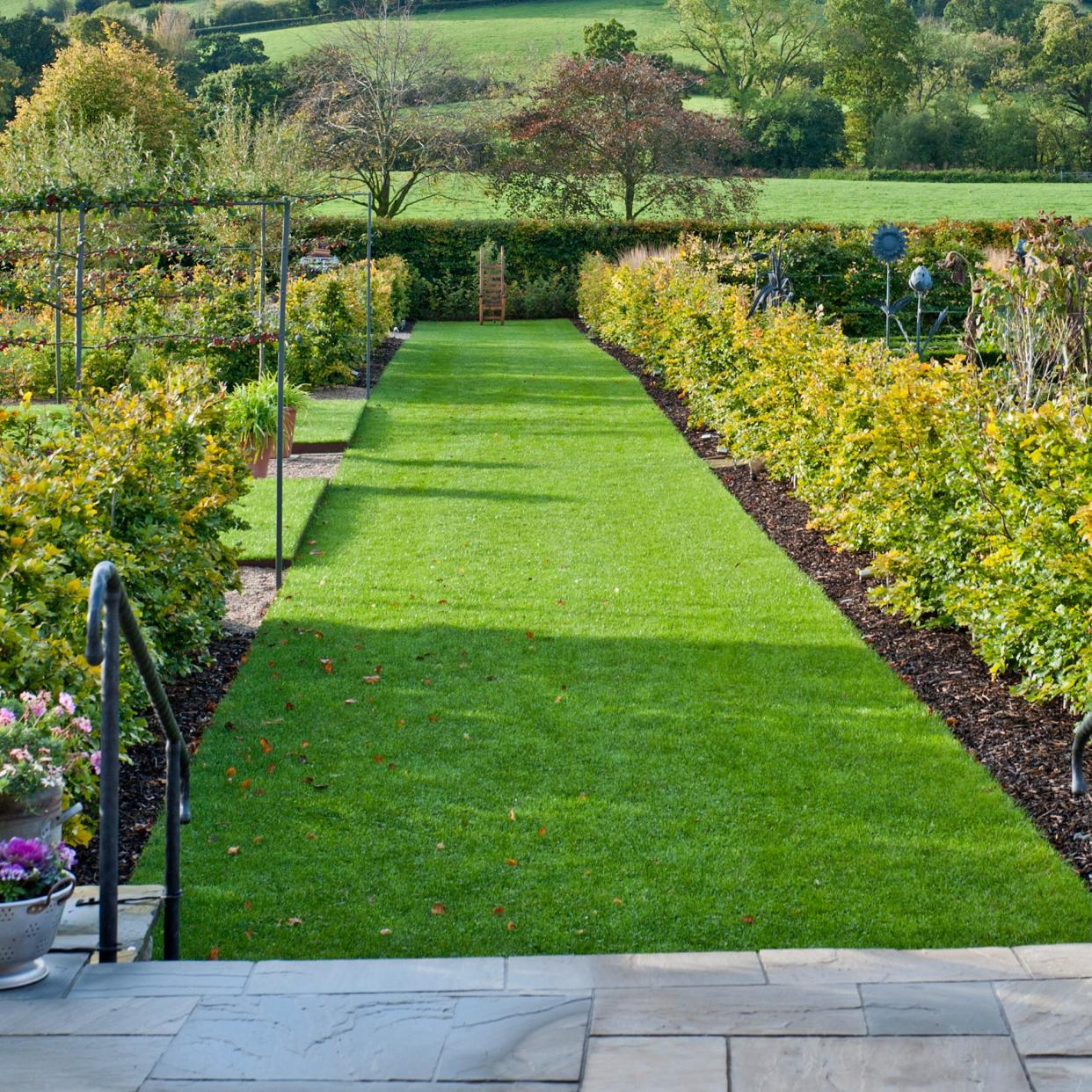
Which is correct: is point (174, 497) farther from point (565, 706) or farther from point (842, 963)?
point (842, 963)

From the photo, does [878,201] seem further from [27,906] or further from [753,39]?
[27,906]

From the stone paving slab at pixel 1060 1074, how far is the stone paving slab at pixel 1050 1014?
0.03 meters

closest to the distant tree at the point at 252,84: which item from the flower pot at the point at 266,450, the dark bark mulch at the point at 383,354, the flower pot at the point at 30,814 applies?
the dark bark mulch at the point at 383,354

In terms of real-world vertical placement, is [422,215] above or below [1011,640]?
above

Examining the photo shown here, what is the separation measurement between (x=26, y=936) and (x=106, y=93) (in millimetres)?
31516

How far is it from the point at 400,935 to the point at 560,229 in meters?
27.6

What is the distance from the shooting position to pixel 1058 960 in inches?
121

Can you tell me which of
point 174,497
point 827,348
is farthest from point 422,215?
point 174,497

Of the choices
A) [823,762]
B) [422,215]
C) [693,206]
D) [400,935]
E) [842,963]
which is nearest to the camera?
[842,963]

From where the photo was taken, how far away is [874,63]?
2122 inches

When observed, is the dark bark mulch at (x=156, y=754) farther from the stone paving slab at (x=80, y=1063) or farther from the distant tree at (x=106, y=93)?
the distant tree at (x=106, y=93)

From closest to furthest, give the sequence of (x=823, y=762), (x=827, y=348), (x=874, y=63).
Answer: (x=823, y=762) < (x=827, y=348) < (x=874, y=63)

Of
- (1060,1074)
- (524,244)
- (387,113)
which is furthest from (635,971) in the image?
(387,113)

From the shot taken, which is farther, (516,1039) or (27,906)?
(27,906)
